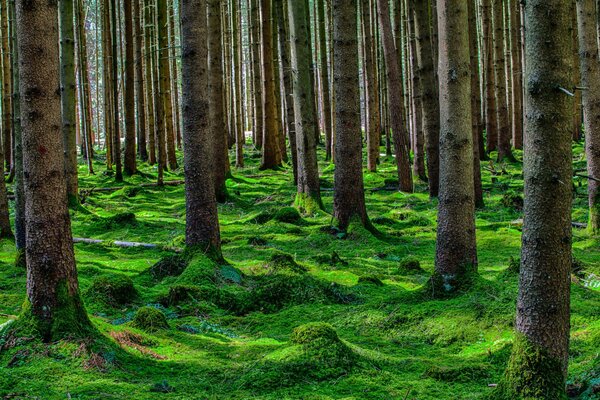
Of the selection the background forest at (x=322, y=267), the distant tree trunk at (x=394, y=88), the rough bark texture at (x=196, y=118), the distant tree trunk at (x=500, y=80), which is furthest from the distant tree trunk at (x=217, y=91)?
the distant tree trunk at (x=500, y=80)

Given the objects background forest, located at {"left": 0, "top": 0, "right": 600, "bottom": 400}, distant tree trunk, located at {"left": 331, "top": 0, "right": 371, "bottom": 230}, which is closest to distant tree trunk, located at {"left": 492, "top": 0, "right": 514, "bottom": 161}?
background forest, located at {"left": 0, "top": 0, "right": 600, "bottom": 400}

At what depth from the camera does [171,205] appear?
15.1 metres

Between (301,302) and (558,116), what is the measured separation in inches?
157

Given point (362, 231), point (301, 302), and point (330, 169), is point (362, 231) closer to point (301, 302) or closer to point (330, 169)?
point (301, 302)

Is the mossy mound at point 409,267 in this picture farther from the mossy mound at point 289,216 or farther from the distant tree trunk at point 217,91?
the distant tree trunk at point 217,91

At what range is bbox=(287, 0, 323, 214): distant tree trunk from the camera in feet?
39.8

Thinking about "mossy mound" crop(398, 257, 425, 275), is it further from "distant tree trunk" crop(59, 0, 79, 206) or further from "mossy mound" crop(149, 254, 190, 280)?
"distant tree trunk" crop(59, 0, 79, 206)

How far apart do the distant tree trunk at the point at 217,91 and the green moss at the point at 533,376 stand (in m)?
10.6

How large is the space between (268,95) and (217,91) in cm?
520

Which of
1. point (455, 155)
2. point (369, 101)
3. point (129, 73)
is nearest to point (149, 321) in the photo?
point (455, 155)

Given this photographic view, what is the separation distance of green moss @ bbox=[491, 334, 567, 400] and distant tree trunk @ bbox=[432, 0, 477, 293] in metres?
2.61

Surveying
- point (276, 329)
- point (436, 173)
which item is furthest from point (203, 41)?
point (436, 173)

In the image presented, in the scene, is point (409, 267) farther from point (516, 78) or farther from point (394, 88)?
point (516, 78)

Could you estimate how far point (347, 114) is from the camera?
9922 mm
